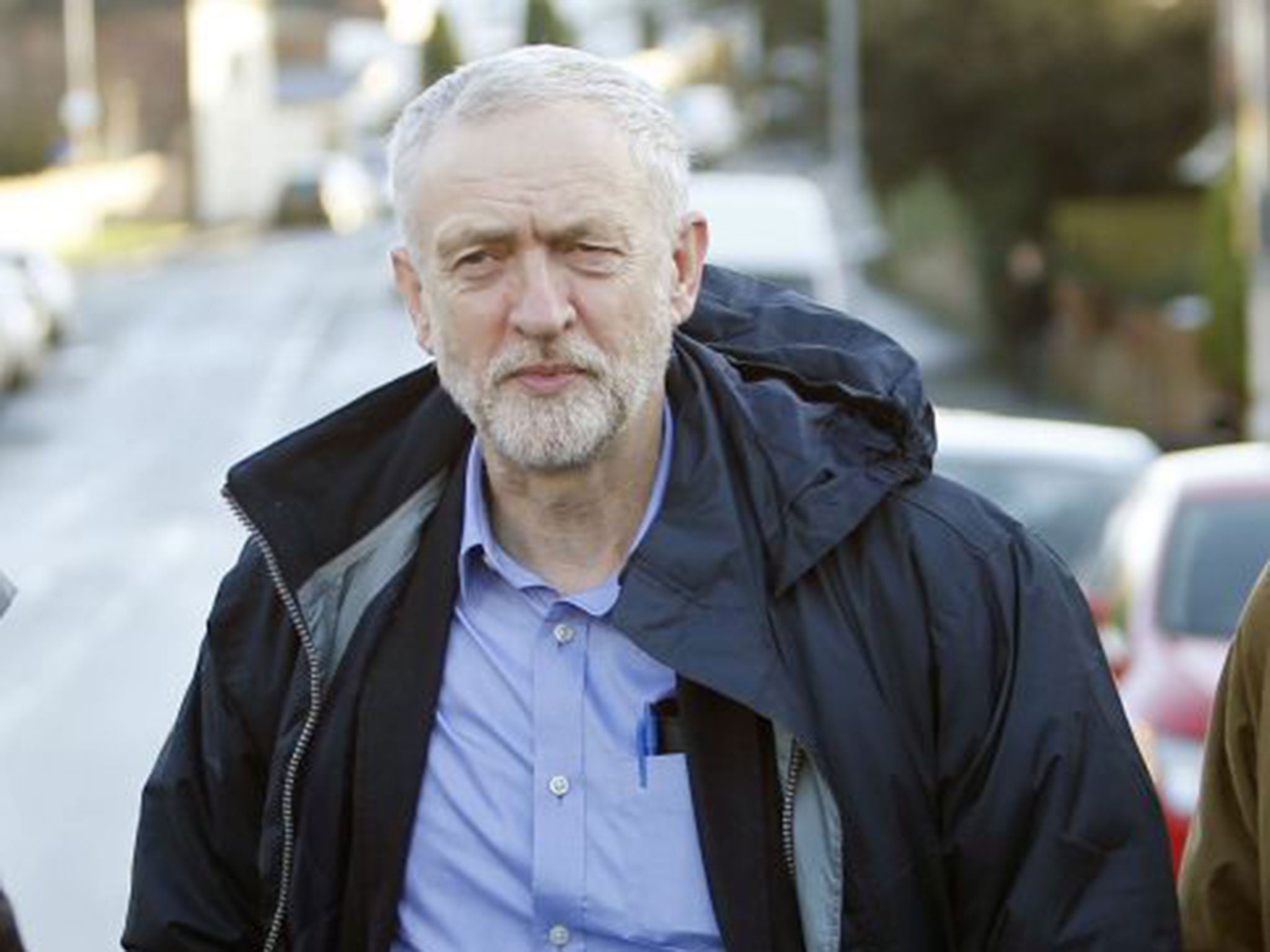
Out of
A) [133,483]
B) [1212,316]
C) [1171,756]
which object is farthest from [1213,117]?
[1171,756]

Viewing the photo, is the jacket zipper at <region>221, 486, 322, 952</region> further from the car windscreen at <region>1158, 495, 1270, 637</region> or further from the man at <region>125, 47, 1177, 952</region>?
the car windscreen at <region>1158, 495, 1270, 637</region>

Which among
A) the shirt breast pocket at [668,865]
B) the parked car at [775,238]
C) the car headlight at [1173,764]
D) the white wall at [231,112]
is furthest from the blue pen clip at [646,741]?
the white wall at [231,112]

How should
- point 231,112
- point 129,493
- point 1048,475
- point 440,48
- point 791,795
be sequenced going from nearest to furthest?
point 791,795 < point 1048,475 < point 129,493 < point 231,112 < point 440,48

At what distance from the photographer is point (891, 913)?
3014mm

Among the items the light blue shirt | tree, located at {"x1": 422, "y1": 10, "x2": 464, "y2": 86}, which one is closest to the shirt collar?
the light blue shirt

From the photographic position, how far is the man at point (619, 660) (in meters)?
3.03

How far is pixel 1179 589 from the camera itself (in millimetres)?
7984

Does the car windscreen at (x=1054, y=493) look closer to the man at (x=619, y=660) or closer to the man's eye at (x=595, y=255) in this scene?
the man at (x=619, y=660)

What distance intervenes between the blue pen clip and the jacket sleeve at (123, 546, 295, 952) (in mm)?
460

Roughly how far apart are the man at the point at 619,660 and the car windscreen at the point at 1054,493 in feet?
25.2

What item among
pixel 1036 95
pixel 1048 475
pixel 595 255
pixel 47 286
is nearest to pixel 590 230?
pixel 595 255

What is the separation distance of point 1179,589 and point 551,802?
5.15 metres

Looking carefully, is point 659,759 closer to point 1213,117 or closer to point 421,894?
point 421,894

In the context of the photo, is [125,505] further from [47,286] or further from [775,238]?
[47,286]
